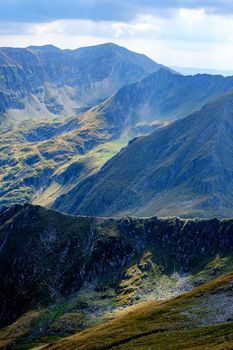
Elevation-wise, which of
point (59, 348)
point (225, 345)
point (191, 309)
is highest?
point (225, 345)

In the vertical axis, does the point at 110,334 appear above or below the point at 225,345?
below

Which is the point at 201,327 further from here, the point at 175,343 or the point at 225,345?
the point at 225,345

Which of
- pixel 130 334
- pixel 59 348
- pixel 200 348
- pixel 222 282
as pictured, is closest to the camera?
pixel 200 348

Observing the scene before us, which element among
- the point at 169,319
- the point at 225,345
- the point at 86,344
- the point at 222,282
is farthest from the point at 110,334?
the point at 225,345

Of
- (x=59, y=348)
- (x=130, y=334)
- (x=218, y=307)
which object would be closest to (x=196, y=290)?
(x=218, y=307)

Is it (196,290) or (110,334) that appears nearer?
(110,334)

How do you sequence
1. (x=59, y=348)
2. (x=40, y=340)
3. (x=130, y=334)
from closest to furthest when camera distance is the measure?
1. (x=130, y=334)
2. (x=59, y=348)
3. (x=40, y=340)
